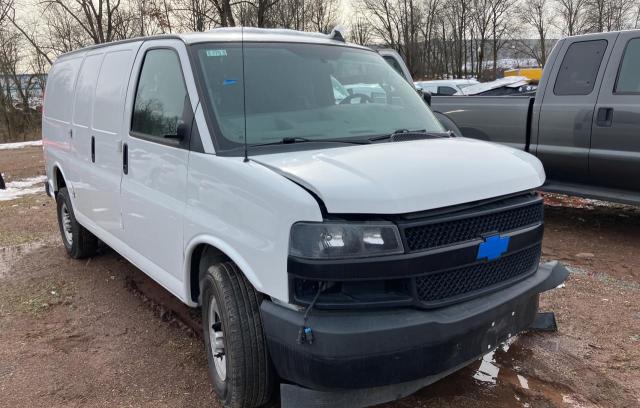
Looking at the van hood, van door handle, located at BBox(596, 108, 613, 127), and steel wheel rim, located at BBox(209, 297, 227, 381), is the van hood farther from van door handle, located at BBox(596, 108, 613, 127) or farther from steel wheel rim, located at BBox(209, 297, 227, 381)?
van door handle, located at BBox(596, 108, 613, 127)

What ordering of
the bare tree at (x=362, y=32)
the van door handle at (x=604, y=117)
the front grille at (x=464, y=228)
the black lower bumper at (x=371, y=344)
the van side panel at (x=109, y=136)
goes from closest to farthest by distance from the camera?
the black lower bumper at (x=371, y=344) < the front grille at (x=464, y=228) < the van side panel at (x=109, y=136) < the van door handle at (x=604, y=117) < the bare tree at (x=362, y=32)

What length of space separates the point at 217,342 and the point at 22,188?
9.66 m

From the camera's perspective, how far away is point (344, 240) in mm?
2418

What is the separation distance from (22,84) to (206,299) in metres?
40.1

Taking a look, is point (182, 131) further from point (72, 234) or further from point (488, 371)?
point (72, 234)

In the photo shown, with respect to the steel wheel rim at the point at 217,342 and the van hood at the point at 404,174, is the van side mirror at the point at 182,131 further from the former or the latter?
the steel wheel rim at the point at 217,342

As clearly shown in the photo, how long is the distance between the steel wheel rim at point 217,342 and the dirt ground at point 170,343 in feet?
0.78

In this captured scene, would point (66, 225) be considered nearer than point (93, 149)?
No

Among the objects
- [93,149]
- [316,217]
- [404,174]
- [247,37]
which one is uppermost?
[247,37]

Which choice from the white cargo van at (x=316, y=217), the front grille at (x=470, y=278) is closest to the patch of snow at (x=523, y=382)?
the white cargo van at (x=316, y=217)

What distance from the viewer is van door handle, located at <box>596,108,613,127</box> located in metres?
5.91

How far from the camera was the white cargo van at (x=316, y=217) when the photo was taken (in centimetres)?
242

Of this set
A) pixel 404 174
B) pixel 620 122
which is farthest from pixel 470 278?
pixel 620 122

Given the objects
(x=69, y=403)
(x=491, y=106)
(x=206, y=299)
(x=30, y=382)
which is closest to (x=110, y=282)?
(x=30, y=382)
